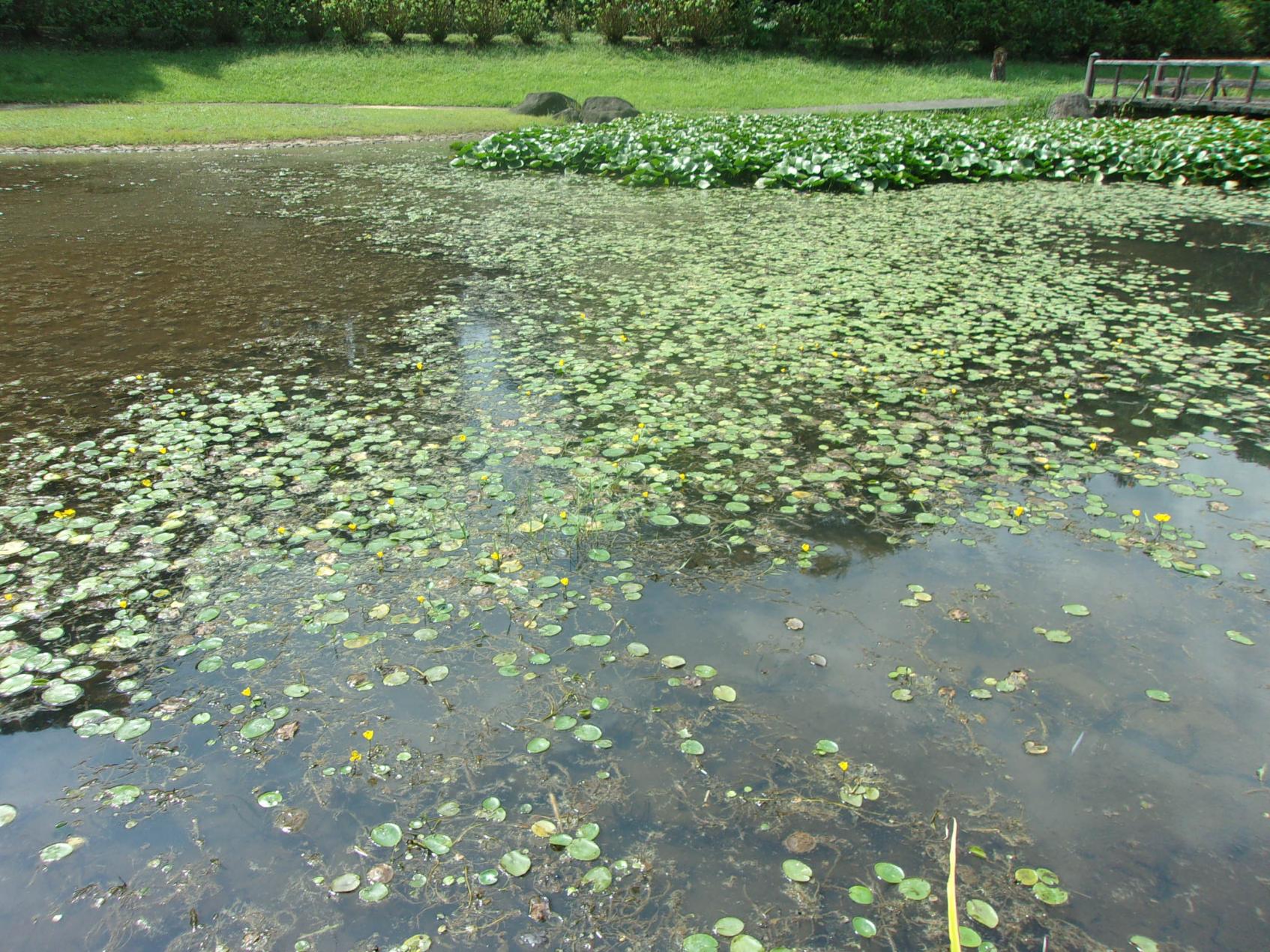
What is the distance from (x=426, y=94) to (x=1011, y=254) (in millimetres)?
14271

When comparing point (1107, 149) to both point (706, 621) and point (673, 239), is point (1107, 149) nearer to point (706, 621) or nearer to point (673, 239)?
point (673, 239)

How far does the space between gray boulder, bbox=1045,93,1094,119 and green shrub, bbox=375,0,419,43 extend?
A: 14.1 metres

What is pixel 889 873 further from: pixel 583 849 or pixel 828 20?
pixel 828 20

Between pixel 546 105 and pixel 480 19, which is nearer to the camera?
pixel 546 105

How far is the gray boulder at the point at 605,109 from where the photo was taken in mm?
15328

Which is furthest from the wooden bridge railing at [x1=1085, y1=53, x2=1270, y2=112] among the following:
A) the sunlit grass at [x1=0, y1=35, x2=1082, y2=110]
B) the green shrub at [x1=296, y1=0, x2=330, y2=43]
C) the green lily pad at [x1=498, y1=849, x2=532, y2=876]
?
the green lily pad at [x1=498, y1=849, x2=532, y2=876]

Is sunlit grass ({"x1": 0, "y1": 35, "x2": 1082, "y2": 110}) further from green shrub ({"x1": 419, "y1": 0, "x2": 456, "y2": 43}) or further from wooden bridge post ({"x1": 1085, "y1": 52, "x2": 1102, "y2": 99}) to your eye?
wooden bridge post ({"x1": 1085, "y1": 52, "x2": 1102, "y2": 99})

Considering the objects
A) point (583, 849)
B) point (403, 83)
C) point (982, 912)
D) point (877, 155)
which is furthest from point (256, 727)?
point (403, 83)

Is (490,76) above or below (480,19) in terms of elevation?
below

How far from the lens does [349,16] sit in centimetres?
2066

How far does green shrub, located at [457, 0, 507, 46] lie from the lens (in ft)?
69.8

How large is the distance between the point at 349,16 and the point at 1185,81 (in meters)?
16.9

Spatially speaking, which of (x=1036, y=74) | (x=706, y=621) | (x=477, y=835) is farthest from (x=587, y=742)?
(x=1036, y=74)

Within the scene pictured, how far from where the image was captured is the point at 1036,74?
21.9m
